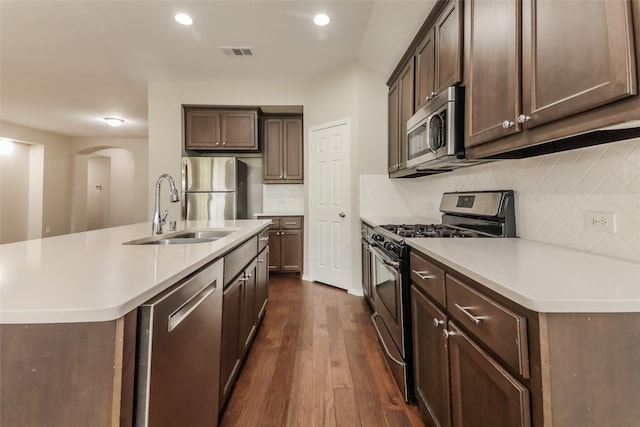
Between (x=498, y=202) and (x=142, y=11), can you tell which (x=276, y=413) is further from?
(x=142, y=11)

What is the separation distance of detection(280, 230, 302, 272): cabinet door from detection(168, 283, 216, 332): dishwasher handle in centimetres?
291

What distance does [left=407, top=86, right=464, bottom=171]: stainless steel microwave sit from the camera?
158 centimetres

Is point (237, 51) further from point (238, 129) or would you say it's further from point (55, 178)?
point (55, 178)

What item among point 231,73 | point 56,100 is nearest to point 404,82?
point 231,73

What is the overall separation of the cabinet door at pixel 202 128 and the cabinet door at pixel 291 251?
1693mm

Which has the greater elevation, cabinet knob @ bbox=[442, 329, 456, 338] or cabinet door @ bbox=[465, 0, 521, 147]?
cabinet door @ bbox=[465, 0, 521, 147]

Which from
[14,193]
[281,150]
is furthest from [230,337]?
[14,193]

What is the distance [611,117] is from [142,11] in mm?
3397

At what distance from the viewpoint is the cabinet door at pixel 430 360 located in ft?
3.60

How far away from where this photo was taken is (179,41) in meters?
2.98

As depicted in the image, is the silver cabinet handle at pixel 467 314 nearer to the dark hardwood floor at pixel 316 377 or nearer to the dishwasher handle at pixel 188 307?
the dark hardwood floor at pixel 316 377

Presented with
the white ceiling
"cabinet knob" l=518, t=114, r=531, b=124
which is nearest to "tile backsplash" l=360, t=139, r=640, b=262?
"cabinet knob" l=518, t=114, r=531, b=124

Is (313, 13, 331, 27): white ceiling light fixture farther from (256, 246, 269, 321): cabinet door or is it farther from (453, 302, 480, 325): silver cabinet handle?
(453, 302, 480, 325): silver cabinet handle

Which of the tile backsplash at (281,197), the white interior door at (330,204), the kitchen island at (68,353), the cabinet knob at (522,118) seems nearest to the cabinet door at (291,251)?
the white interior door at (330,204)
